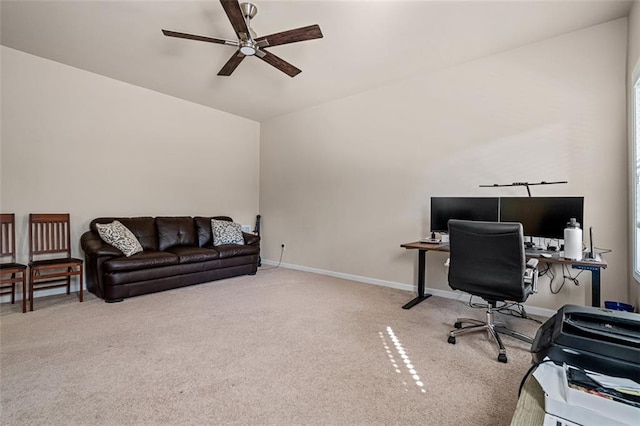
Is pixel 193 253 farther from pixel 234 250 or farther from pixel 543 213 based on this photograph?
pixel 543 213

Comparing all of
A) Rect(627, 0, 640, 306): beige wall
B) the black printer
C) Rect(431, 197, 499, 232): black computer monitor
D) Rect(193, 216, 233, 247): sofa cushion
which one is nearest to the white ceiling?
Rect(627, 0, 640, 306): beige wall

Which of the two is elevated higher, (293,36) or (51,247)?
(293,36)

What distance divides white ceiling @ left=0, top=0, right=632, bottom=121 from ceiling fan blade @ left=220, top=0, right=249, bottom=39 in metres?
0.30

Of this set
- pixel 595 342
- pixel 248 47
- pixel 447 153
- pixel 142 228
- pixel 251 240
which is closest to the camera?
pixel 595 342

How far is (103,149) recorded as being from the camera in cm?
407

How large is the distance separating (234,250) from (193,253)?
0.61 metres

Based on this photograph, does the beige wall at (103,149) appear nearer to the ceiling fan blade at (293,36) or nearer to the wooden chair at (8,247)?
the wooden chair at (8,247)

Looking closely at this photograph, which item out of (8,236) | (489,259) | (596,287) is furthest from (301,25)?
(8,236)

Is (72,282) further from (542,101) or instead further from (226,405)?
(542,101)

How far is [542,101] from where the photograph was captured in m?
3.10

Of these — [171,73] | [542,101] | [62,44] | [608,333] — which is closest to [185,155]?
[171,73]

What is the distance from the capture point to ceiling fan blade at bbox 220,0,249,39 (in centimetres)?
217

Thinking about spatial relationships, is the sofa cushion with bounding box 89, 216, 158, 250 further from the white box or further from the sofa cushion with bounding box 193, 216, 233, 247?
the white box

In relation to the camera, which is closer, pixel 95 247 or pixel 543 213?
pixel 543 213
